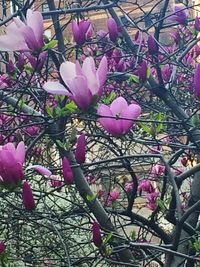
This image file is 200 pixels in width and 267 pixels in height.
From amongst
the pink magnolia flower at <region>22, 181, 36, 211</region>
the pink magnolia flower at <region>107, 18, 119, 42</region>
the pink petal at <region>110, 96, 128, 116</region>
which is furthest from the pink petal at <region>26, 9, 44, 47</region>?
the pink magnolia flower at <region>107, 18, 119, 42</region>

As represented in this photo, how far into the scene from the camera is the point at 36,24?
1.26m

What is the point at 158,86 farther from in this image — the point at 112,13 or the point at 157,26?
the point at 112,13

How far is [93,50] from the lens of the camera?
10.6 ft

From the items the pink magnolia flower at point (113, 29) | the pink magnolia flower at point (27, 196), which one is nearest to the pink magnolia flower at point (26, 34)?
the pink magnolia flower at point (27, 196)

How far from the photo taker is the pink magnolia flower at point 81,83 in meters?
1.16

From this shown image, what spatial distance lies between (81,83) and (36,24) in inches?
9.0

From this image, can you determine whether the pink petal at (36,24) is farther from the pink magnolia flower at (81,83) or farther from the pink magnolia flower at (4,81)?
the pink magnolia flower at (4,81)

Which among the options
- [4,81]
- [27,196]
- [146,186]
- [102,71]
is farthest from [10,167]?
[146,186]

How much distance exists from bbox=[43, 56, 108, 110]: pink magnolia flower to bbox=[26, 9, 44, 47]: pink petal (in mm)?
125

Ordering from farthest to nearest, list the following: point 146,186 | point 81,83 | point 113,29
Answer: point 146,186
point 113,29
point 81,83

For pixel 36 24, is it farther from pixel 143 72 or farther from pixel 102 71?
pixel 143 72

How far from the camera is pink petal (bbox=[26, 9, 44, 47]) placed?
1.25m

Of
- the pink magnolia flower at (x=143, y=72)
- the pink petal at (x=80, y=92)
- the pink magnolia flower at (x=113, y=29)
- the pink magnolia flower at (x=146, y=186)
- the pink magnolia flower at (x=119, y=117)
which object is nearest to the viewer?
the pink petal at (x=80, y=92)

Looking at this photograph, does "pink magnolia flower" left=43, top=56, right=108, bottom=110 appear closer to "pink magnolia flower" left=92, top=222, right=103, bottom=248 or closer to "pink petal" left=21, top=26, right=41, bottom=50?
"pink petal" left=21, top=26, right=41, bottom=50
